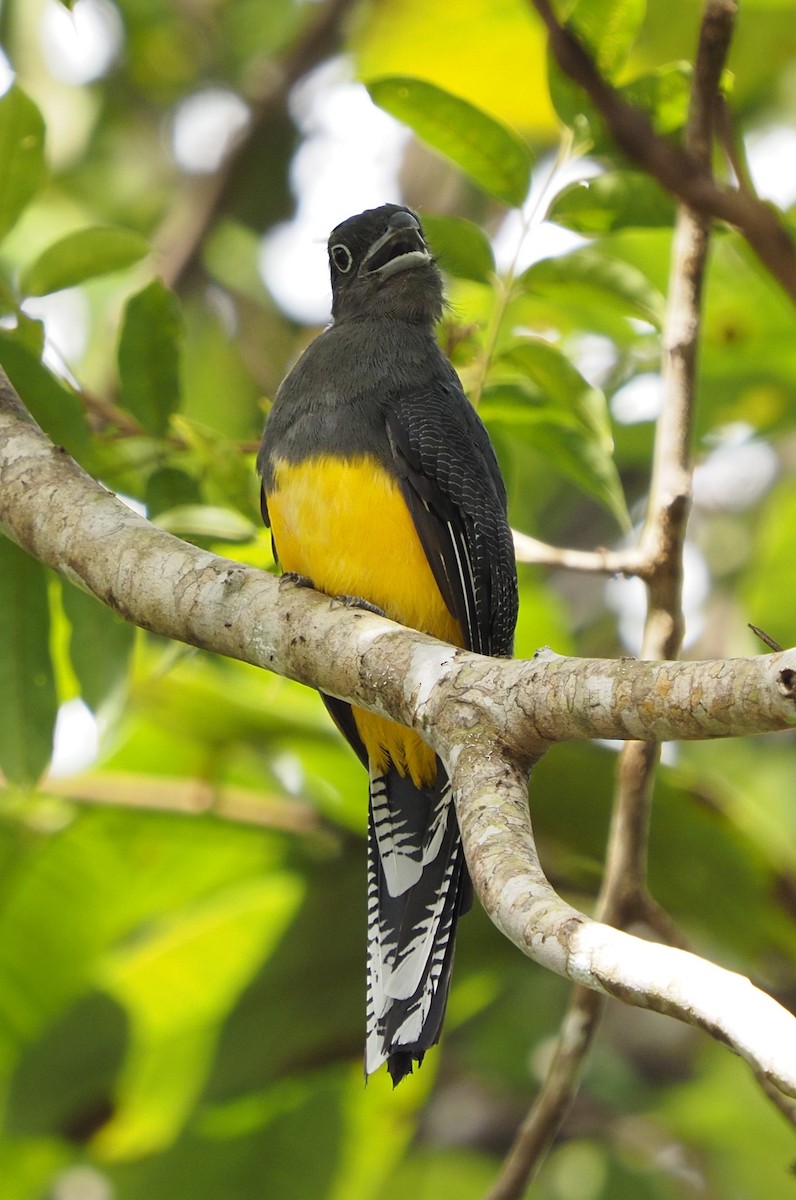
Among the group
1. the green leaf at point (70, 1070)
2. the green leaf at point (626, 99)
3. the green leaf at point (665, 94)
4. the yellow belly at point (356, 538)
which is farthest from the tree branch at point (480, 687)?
the green leaf at point (70, 1070)

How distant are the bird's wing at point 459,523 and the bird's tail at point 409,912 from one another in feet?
1.53

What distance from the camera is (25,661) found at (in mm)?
3680

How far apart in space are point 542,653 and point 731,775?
5.85 m

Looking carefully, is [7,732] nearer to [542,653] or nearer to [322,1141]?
[542,653]

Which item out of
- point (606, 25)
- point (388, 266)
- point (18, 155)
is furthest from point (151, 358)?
point (606, 25)

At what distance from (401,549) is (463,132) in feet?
3.72

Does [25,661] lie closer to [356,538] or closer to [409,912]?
[356,538]

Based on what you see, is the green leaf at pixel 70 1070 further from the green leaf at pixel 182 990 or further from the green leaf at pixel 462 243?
the green leaf at pixel 462 243

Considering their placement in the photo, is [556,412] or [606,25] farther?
[556,412]

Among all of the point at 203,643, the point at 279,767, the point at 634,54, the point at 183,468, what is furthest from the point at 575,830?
the point at 634,54

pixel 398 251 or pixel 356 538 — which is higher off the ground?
pixel 398 251

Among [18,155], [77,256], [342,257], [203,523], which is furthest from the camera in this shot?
[342,257]

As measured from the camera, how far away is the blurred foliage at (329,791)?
3.91 m

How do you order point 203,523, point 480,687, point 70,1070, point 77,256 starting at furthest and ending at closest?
point 70,1070 → point 77,256 → point 203,523 → point 480,687
